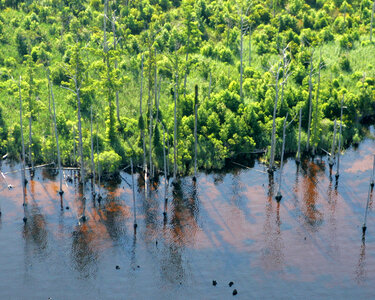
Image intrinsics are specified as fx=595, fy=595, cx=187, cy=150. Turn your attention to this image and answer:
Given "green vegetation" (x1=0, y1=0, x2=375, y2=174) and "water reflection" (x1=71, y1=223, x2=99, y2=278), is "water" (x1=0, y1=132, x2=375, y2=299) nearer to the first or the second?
"water reflection" (x1=71, y1=223, x2=99, y2=278)

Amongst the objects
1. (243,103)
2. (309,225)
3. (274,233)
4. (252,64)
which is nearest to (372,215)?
(309,225)

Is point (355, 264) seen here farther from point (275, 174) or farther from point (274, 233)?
point (275, 174)

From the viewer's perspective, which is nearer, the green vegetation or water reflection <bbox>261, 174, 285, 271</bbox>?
water reflection <bbox>261, 174, 285, 271</bbox>

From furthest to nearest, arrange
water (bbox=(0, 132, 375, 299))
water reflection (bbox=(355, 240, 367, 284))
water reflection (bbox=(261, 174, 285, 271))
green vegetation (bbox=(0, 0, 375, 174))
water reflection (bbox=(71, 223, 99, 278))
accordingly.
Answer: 1. green vegetation (bbox=(0, 0, 375, 174))
2. water reflection (bbox=(261, 174, 285, 271))
3. water reflection (bbox=(71, 223, 99, 278))
4. water reflection (bbox=(355, 240, 367, 284))
5. water (bbox=(0, 132, 375, 299))

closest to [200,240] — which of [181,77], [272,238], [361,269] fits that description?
[272,238]

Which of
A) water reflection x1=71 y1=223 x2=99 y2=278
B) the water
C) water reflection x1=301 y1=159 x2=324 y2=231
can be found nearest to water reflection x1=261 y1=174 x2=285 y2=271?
the water

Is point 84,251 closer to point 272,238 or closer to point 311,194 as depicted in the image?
point 272,238

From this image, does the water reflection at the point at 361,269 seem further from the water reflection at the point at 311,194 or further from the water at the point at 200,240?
the water reflection at the point at 311,194

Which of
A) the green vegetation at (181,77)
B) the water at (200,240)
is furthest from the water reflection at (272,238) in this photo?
the green vegetation at (181,77)
